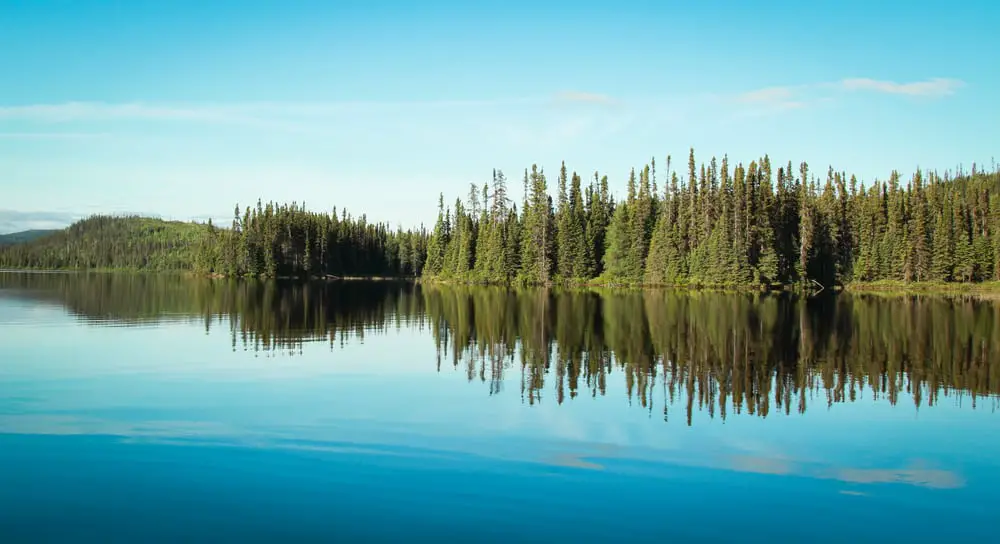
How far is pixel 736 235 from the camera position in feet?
329

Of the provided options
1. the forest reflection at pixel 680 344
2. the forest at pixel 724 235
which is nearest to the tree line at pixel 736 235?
the forest at pixel 724 235

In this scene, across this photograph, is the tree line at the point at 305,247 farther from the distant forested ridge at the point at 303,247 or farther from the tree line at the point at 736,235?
the tree line at the point at 736,235

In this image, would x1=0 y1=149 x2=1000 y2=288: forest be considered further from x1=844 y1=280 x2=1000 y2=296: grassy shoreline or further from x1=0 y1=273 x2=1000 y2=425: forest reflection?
x1=0 y1=273 x2=1000 y2=425: forest reflection

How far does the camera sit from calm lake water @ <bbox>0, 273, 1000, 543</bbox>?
34.8 ft

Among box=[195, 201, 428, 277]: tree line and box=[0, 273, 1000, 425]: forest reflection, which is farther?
box=[195, 201, 428, 277]: tree line

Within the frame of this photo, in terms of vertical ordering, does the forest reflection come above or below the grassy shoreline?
below

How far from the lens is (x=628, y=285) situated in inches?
4277

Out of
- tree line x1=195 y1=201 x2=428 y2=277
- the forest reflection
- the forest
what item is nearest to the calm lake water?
the forest reflection

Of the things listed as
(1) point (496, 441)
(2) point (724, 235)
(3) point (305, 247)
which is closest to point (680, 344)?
(1) point (496, 441)

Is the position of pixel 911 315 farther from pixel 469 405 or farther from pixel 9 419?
pixel 9 419

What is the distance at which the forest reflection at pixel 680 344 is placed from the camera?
21344 millimetres

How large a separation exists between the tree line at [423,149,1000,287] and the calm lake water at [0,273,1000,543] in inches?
2807

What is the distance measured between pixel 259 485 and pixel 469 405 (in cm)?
783

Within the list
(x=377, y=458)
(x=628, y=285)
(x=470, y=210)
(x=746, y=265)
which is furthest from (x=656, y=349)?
(x=470, y=210)
